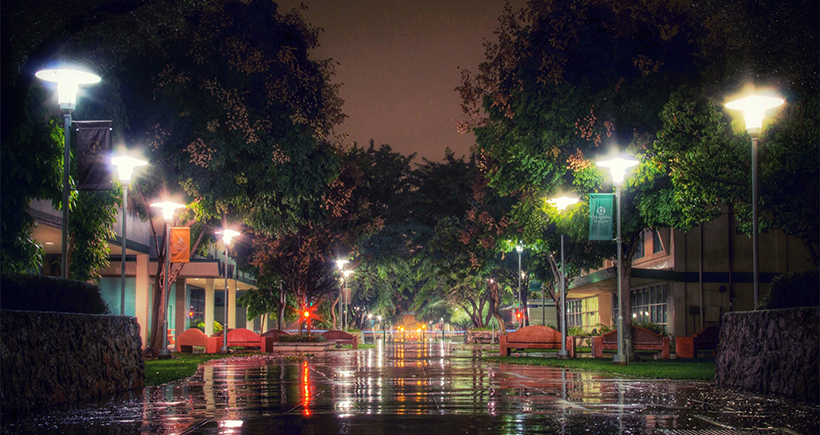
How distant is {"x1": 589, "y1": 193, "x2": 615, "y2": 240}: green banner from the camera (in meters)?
22.3

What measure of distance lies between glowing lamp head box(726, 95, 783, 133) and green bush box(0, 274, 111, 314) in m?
12.3

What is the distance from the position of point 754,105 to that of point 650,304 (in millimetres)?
32614

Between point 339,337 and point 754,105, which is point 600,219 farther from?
point 339,337

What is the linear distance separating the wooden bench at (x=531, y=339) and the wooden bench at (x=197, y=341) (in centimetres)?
1284

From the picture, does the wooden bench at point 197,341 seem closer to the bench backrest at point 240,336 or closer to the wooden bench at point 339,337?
the bench backrest at point 240,336

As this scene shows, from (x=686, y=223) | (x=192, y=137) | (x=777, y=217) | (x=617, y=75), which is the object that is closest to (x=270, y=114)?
(x=192, y=137)

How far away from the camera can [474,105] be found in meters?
26.6

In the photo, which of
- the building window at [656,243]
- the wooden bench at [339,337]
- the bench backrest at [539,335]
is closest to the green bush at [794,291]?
the bench backrest at [539,335]

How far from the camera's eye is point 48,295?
11.0m

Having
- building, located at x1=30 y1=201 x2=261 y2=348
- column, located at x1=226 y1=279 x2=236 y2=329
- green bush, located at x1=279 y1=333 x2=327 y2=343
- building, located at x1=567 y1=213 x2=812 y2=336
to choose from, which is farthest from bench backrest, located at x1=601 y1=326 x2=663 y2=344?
column, located at x1=226 y1=279 x2=236 y2=329

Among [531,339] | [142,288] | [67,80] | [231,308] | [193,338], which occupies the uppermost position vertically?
[67,80]

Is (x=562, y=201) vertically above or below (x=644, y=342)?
above

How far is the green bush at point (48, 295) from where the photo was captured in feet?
33.0

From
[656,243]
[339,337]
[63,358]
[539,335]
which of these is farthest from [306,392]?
[656,243]
